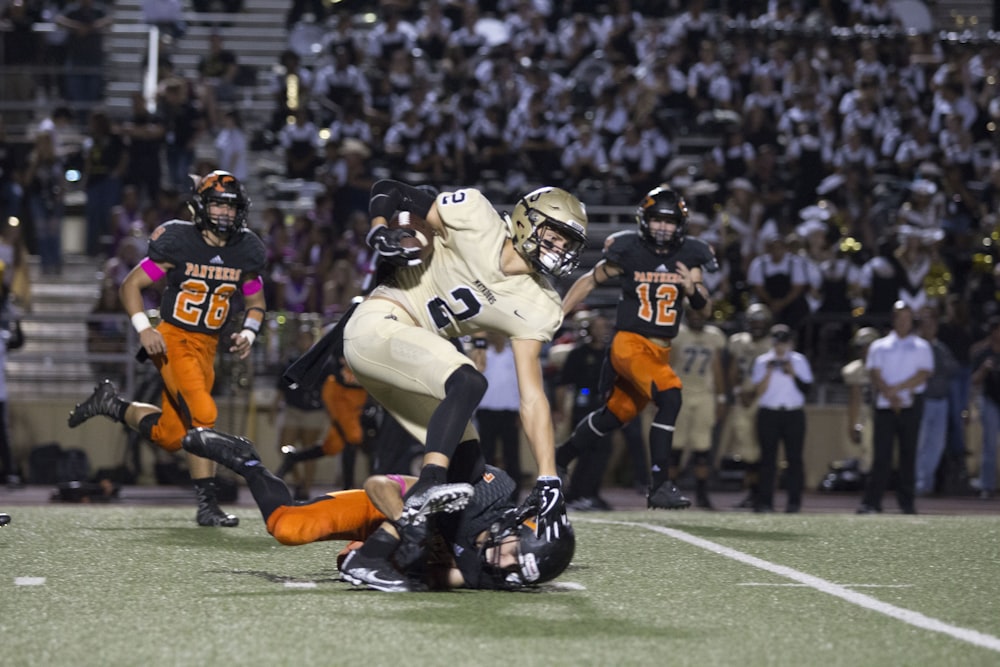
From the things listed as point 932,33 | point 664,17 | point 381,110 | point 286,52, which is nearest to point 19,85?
point 286,52

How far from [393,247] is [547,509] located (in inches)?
47.7

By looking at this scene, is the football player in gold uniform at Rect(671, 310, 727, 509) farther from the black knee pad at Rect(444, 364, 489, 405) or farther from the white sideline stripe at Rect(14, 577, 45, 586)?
the white sideline stripe at Rect(14, 577, 45, 586)

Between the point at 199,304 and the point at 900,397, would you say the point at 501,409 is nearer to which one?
the point at 900,397

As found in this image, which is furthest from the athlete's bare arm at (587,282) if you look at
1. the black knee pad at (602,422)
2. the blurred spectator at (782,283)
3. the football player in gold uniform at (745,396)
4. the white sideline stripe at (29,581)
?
the blurred spectator at (782,283)

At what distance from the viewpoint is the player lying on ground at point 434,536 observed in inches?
230

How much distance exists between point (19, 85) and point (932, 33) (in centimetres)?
1101

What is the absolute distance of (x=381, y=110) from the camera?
17.8 meters

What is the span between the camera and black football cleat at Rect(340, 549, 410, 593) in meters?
5.89

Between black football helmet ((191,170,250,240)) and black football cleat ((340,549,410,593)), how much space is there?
3.35m

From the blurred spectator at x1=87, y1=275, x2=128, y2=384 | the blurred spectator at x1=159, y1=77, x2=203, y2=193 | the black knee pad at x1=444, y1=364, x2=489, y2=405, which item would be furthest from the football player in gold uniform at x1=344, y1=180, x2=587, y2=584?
the blurred spectator at x1=159, y1=77, x2=203, y2=193

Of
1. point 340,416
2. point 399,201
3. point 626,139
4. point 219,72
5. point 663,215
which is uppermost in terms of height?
point 219,72

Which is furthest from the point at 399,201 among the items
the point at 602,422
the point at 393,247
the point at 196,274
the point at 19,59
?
the point at 19,59

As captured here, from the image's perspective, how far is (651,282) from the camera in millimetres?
9883

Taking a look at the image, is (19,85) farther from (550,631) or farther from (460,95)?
(550,631)
